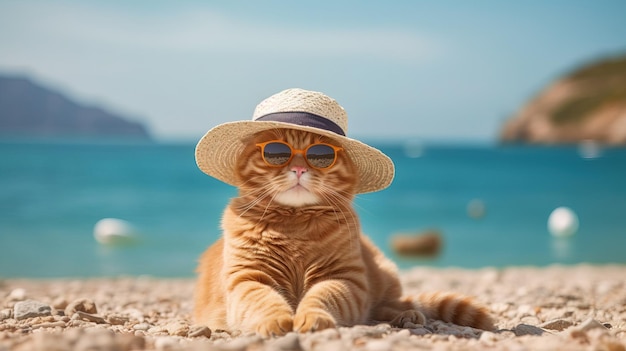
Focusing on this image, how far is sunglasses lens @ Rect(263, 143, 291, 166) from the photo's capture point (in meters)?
3.81

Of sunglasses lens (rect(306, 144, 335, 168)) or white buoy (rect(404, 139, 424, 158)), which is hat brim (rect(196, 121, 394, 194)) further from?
white buoy (rect(404, 139, 424, 158))

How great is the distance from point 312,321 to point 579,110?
71023mm

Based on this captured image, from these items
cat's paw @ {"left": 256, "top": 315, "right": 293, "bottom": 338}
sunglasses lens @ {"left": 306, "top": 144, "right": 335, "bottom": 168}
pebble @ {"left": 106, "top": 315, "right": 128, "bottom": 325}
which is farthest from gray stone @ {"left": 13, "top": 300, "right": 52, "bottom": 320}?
sunglasses lens @ {"left": 306, "top": 144, "right": 335, "bottom": 168}

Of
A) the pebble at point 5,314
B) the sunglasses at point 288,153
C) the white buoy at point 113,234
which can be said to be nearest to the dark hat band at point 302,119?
the sunglasses at point 288,153

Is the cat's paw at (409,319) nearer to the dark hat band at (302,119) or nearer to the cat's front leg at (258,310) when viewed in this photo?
the cat's front leg at (258,310)

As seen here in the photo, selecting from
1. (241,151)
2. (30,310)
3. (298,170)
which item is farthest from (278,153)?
(30,310)

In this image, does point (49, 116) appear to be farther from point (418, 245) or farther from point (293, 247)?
point (293, 247)

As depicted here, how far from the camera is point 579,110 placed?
67938 mm

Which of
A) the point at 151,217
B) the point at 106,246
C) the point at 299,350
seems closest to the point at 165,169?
the point at 151,217

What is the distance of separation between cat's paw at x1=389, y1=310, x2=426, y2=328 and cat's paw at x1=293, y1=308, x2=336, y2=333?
75 cm

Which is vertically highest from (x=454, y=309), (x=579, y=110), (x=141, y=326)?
(x=579, y=110)

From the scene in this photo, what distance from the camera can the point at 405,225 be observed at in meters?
18.6

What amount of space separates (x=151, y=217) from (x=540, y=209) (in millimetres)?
12834

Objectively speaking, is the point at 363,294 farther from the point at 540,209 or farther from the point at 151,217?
the point at 540,209
